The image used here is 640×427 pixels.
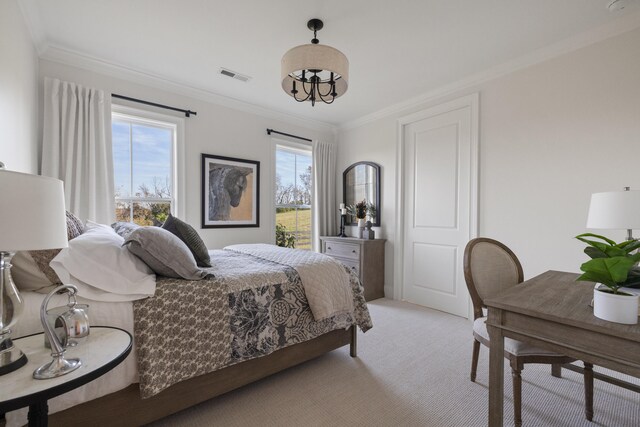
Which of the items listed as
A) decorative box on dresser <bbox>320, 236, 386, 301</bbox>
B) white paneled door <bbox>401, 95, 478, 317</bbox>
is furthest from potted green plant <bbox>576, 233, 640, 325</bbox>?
decorative box on dresser <bbox>320, 236, 386, 301</bbox>

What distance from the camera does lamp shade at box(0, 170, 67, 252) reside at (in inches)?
34.8

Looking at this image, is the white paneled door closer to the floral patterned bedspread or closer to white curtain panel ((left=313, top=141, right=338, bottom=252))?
white curtain panel ((left=313, top=141, right=338, bottom=252))

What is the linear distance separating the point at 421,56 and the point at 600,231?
2.19m

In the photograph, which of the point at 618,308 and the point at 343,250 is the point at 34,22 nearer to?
the point at 343,250

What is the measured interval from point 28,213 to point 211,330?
3.34 feet

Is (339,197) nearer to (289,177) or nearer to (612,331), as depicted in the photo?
(289,177)

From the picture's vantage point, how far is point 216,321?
64.8 inches

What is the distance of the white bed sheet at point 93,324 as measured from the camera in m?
1.25

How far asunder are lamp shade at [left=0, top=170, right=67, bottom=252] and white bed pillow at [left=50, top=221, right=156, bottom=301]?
0.46 metres

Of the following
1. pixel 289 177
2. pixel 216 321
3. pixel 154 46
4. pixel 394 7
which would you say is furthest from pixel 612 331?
pixel 289 177

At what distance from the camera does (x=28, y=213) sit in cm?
93

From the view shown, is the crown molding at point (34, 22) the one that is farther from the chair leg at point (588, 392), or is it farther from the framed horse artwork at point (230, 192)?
the chair leg at point (588, 392)

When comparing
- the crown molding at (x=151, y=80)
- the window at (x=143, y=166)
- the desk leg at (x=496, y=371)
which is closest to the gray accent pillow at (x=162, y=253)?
the desk leg at (x=496, y=371)

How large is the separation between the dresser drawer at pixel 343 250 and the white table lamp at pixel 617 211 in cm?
249
